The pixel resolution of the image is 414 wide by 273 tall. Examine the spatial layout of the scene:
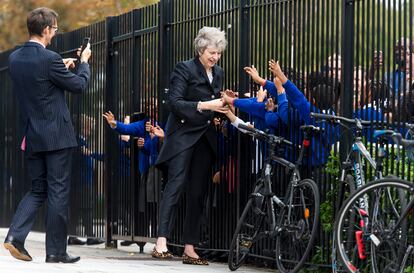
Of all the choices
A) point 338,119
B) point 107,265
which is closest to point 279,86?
point 338,119

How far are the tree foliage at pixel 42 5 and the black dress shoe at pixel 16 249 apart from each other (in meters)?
23.3

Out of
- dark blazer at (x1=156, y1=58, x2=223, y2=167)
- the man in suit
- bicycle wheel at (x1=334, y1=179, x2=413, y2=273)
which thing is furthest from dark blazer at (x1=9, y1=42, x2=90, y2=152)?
bicycle wheel at (x1=334, y1=179, x2=413, y2=273)

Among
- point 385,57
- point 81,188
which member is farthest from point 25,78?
point 81,188

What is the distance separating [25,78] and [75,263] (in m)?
1.64

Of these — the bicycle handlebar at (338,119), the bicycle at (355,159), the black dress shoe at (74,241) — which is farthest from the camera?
the black dress shoe at (74,241)

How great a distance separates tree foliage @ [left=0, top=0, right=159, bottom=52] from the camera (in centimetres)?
3438

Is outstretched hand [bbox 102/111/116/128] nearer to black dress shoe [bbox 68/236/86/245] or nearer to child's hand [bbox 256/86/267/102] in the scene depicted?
black dress shoe [bbox 68/236/86/245]

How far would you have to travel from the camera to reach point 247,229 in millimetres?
10828

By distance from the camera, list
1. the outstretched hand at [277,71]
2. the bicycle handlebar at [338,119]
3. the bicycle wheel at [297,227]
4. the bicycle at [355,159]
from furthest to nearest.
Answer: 1. the outstretched hand at [277,71]
2. the bicycle wheel at [297,227]
3. the bicycle handlebar at [338,119]
4. the bicycle at [355,159]

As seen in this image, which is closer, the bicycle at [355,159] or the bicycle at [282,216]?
the bicycle at [355,159]

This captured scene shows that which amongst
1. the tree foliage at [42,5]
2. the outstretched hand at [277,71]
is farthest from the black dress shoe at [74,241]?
the tree foliage at [42,5]

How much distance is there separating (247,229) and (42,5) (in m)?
24.2

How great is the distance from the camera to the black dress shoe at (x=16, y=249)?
1098 centimetres

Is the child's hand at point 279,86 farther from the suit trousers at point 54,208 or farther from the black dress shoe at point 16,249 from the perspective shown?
the black dress shoe at point 16,249
